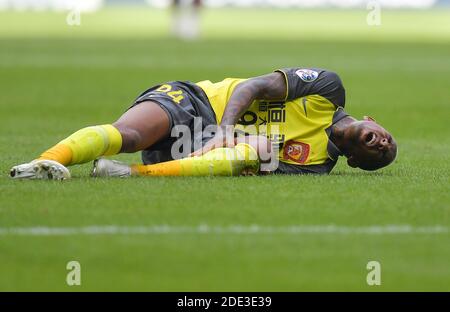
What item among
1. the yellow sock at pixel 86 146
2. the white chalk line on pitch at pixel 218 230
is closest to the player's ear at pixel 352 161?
the yellow sock at pixel 86 146

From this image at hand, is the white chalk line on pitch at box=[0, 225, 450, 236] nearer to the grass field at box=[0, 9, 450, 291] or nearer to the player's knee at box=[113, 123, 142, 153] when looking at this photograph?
the grass field at box=[0, 9, 450, 291]

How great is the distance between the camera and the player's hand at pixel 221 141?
27.0 feet

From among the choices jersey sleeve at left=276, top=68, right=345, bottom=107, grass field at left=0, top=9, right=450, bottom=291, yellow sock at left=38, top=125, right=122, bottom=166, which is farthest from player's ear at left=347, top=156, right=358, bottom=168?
yellow sock at left=38, top=125, right=122, bottom=166

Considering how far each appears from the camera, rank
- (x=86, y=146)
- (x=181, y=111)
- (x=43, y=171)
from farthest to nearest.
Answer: (x=181, y=111)
(x=86, y=146)
(x=43, y=171)

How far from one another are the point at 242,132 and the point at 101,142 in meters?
1.17

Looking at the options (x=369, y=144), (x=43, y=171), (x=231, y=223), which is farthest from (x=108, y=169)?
(x=369, y=144)

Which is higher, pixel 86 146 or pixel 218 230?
pixel 86 146

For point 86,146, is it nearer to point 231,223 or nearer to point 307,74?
point 231,223

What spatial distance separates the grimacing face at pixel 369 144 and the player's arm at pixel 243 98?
0.61 m

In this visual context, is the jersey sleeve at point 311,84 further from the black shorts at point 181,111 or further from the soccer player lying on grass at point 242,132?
the black shorts at point 181,111

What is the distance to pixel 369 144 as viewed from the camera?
328 inches

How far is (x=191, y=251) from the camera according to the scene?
601 centimetres

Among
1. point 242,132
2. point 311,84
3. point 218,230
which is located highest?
point 311,84

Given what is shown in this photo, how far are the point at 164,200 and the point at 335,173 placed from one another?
1972mm
